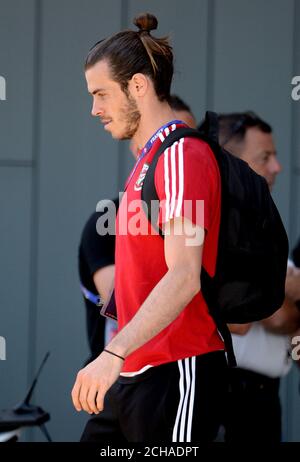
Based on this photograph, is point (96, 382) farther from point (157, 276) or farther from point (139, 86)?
point (139, 86)

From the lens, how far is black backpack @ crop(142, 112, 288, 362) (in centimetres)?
291

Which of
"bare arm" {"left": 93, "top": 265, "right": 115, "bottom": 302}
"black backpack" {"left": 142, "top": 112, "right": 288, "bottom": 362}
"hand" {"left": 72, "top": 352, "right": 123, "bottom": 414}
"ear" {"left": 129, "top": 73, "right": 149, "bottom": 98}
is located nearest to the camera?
"hand" {"left": 72, "top": 352, "right": 123, "bottom": 414}

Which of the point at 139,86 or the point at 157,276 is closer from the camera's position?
the point at 157,276

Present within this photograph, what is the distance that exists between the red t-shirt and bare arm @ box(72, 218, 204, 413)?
0.29ft

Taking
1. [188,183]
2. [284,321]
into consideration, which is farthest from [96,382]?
→ [284,321]

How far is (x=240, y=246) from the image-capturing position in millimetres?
2938

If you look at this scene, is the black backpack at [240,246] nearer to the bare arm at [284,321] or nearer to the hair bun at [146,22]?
the hair bun at [146,22]

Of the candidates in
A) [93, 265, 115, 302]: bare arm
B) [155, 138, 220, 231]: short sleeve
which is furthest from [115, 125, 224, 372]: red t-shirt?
[93, 265, 115, 302]: bare arm

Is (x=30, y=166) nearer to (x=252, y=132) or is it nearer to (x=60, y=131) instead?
(x=60, y=131)

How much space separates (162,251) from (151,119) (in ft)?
1.27

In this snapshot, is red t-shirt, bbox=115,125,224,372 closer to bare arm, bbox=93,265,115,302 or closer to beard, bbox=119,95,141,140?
beard, bbox=119,95,141,140
